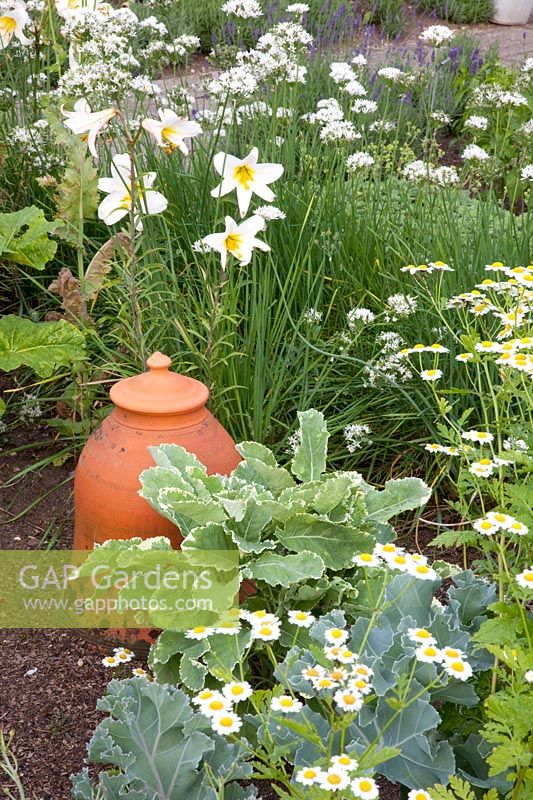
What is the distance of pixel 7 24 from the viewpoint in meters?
3.42

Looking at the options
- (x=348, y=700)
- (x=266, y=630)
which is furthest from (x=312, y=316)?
(x=348, y=700)

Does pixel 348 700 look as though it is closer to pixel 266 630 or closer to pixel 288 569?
pixel 266 630

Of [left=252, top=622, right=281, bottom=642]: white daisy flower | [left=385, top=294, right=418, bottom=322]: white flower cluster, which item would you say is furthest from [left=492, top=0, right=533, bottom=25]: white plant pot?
[left=252, top=622, right=281, bottom=642]: white daisy flower

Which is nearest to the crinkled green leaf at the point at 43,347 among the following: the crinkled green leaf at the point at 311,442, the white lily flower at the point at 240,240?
the white lily flower at the point at 240,240

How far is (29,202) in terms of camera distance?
13.4 ft

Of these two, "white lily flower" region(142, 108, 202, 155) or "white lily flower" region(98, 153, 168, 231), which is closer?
"white lily flower" region(142, 108, 202, 155)

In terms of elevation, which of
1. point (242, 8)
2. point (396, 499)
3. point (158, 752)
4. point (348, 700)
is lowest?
point (158, 752)

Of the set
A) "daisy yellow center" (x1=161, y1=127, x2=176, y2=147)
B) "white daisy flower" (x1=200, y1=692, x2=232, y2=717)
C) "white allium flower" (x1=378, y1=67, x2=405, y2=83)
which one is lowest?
"white daisy flower" (x1=200, y1=692, x2=232, y2=717)

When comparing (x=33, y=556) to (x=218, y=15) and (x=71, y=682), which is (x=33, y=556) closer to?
(x=71, y=682)

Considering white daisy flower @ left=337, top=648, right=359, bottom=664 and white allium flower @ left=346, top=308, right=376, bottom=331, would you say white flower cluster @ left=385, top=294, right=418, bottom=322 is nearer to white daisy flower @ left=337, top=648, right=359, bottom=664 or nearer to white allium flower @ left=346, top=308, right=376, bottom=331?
white allium flower @ left=346, top=308, right=376, bottom=331

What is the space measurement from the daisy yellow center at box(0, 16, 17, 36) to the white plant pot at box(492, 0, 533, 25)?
789 cm

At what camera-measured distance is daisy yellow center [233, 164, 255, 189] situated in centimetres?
273

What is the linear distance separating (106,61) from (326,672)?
171 cm

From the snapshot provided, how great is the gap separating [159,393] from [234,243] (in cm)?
49
